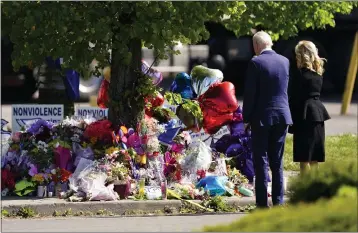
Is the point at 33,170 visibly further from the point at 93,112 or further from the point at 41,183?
the point at 93,112

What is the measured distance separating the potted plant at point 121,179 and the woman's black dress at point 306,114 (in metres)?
1.82

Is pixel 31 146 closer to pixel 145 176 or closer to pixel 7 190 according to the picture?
pixel 7 190

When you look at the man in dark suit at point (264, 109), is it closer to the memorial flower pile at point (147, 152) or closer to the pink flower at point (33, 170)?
the memorial flower pile at point (147, 152)

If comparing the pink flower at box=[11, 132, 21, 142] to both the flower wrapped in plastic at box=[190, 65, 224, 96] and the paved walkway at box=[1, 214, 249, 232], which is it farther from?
the flower wrapped in plastic at box=[190, 65, 224, 96]

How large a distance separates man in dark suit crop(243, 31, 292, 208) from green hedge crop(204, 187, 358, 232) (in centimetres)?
398

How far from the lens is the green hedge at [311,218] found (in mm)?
4746

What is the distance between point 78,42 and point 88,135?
3.61ft

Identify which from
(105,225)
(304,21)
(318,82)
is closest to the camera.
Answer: (105,225)

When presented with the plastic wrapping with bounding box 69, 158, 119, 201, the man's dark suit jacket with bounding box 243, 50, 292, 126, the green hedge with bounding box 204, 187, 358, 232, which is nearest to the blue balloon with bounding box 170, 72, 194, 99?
the plastic wrapping with bounding box 69, 158, 119, 201

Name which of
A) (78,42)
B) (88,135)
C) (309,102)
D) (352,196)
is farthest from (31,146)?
(352,196)

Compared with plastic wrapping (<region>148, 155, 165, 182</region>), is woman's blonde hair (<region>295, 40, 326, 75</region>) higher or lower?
higher

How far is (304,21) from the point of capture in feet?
42.5

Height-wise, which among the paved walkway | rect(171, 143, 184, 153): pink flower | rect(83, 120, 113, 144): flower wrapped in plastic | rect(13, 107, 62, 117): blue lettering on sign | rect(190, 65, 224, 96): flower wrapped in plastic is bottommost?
the paved walkway

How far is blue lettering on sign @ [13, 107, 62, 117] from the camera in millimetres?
11914
